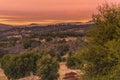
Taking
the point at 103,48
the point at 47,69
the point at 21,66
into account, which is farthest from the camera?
the point at 21,66

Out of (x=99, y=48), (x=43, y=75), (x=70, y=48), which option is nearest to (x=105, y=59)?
(x=99, y=48)

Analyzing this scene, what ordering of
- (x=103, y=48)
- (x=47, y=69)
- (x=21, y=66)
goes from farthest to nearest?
(x=21, y=66) → (x=47, y=69) → (x=103, y=48)

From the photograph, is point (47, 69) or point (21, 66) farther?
point (21, 66)

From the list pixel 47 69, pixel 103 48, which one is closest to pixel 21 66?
pixel 47 69

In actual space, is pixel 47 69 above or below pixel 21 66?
above

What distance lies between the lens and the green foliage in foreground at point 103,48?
3928 cm

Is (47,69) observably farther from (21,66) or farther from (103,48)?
(103,48)

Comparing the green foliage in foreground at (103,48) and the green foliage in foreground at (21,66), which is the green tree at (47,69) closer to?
the green foliage in foreground at (21,66)

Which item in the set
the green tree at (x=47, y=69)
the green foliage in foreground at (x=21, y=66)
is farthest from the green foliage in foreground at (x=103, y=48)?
the green foliage in foreground at (x=21, y=66)

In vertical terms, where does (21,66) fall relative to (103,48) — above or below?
below

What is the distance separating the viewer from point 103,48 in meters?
40.8

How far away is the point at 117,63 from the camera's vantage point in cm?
3894

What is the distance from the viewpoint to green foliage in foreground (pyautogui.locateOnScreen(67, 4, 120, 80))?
129ft

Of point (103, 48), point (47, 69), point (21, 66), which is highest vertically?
point (103, 48)
